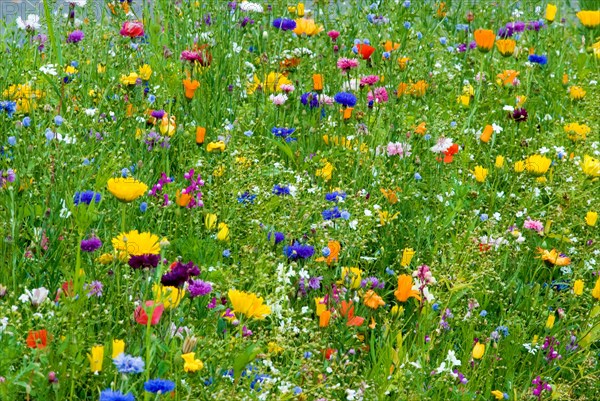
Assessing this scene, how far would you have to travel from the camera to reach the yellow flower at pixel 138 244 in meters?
2.24

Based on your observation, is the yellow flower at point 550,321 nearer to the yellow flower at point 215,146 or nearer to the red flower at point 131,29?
the yellow flower at point 215,146

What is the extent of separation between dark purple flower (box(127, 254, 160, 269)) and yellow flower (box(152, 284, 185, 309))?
0.17 feet

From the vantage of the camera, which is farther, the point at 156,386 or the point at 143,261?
the point at 143,261

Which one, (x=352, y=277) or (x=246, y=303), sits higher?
(x=352, y=277)

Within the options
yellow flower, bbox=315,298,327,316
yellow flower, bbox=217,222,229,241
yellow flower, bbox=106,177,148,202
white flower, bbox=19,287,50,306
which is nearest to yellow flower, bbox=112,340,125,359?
white flower, bbox=19,287,50,306

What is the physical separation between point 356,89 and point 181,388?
7.10 feet

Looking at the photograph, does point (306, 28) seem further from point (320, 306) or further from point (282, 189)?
point (320, 306)

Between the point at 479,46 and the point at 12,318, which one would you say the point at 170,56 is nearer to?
the point at 479,46

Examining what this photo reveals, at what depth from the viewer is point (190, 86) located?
3475 millimetres

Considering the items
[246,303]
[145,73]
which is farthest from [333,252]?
[145,73]

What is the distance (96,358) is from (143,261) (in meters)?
0.24

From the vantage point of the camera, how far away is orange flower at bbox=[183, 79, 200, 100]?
3469 millimetres

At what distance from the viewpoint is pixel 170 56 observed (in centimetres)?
411

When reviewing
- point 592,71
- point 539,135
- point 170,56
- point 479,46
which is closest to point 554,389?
point 539,135
